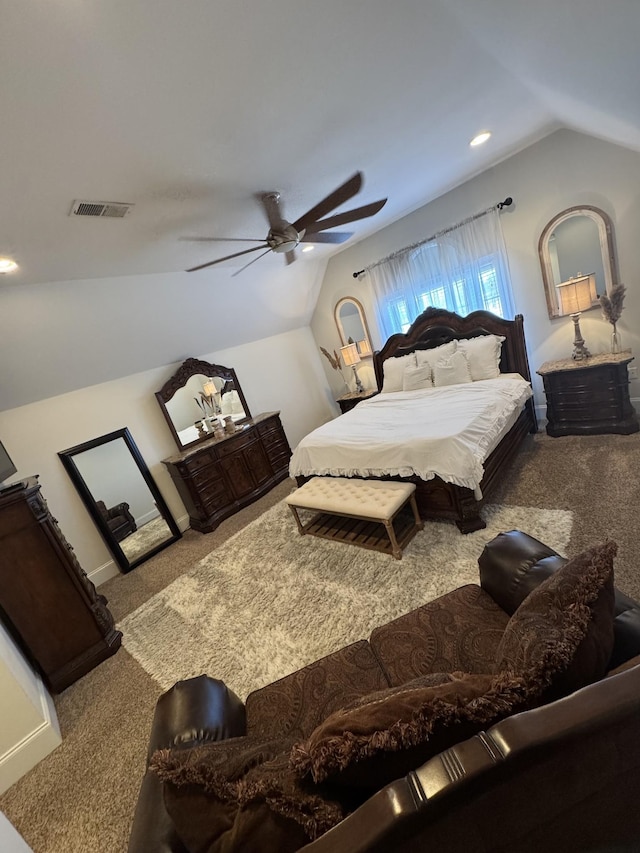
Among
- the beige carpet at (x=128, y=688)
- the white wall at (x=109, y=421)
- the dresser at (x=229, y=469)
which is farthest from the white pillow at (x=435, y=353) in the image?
the white wall at (x=109, y=421)

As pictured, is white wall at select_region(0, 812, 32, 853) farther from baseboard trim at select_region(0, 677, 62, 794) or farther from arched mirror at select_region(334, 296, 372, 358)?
arched mirror at select_region(334, 296, 372, 358)

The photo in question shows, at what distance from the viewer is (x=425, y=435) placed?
2.63 metres

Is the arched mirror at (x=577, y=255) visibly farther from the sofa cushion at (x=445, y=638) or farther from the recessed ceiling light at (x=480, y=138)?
the sofa cushion at (x=445, y=638)

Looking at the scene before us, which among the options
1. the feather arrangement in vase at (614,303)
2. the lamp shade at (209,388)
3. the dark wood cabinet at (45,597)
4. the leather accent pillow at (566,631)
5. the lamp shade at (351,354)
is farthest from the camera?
the lamp shade at (351,354)

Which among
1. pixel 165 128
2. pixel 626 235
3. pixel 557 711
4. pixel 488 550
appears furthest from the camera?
pixel 626 235

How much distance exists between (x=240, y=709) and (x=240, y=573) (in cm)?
169

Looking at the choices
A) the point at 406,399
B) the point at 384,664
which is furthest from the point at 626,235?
the point at 384,664

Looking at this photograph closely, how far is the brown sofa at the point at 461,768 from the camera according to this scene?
527 mm

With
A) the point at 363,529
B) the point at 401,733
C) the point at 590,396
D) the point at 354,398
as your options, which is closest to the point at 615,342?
the point at 590,396

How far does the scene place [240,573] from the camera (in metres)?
2.88

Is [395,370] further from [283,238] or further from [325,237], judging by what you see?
[283,238]

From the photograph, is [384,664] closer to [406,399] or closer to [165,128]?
[165,128]

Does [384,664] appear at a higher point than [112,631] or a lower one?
higher

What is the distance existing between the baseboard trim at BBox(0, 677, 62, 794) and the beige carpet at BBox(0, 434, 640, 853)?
0.04m
